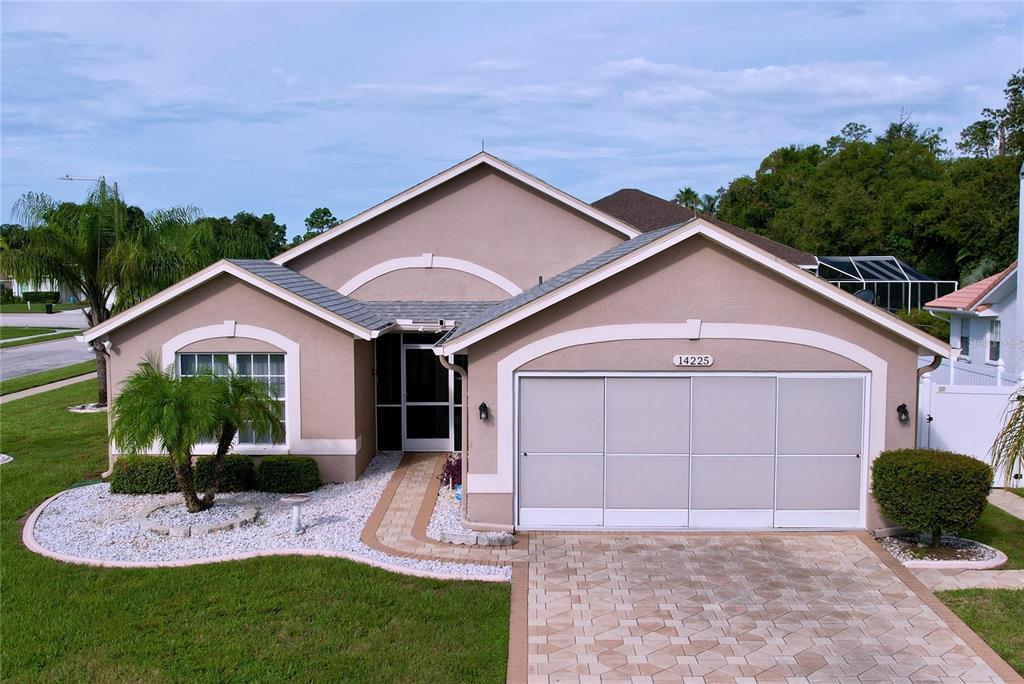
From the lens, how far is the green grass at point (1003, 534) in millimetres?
11914

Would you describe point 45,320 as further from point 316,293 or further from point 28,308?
point 316,293

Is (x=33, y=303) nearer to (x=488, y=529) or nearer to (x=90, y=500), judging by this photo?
(x=90, y=500)

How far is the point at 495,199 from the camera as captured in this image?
779 inches

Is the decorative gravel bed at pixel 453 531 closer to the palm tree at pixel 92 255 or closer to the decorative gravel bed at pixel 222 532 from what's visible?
the decorative gravel bed at pixel 222 532

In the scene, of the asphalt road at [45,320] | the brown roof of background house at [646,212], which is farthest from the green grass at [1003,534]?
the asphalt road at [45,320]

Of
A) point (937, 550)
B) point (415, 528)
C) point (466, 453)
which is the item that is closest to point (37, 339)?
point (415, 528)

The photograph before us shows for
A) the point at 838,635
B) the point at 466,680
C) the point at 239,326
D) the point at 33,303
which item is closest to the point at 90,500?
the point at 239,326

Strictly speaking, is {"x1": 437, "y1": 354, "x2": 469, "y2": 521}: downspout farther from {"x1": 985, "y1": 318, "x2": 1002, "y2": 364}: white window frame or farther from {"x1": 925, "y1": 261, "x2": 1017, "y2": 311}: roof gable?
{"x1": 985, "y1": 318, "x2": 1002, "y2": 364}: white window frame

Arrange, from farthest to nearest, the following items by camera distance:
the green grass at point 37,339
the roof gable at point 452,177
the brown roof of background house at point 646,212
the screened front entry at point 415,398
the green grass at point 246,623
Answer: the green grass at point 37,339
the brown roof of background house at point 646,212
the roof gable at point 452,177
the screened front entry at point 415,398
the green grass at point 246,623

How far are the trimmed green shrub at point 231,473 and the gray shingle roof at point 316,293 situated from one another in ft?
10.6

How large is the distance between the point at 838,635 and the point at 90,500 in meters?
12.3

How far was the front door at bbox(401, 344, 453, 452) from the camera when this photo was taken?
61.3 ft

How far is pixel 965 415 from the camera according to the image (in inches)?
624

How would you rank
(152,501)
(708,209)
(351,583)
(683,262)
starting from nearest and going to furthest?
(351,583), (683,262), (152,501), (708,209)
